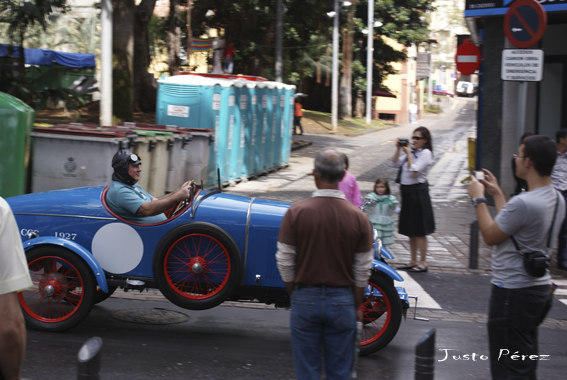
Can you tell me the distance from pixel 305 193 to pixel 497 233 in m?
10.5

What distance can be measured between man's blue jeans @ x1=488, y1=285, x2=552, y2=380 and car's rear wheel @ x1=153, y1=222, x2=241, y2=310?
217cm

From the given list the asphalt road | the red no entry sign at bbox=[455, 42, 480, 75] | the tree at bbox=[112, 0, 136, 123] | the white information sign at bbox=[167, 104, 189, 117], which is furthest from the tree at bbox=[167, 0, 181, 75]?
the asphalt road

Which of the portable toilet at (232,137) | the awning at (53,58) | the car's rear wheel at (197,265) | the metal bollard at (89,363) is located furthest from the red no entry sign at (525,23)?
the awning at (53,58)

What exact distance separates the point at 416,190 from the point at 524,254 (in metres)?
4.43

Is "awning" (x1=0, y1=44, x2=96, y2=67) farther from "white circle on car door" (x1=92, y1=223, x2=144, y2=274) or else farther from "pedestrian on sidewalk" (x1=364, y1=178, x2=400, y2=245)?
"white circle on car door" (x1=92, y1=223, x2=144, y2=274)

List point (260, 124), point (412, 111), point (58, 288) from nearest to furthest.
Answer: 1. point (58, 288)
2. point (260, 124)
3. point (412, 111)

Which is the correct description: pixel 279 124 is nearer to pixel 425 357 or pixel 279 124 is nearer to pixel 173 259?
pixel 173 259

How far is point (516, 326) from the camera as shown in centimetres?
362

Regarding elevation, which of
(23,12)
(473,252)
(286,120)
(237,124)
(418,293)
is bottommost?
(418,293)

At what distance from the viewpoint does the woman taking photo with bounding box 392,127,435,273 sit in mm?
7887

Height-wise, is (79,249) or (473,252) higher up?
(79,249)

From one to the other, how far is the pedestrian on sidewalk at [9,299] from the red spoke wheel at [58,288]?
281 cm

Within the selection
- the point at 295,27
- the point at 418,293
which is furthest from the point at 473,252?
the point at 295,27

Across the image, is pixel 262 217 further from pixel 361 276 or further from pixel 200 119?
pixel 200 119
